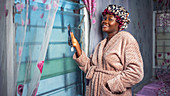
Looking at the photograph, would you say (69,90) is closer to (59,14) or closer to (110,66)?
(110,66)

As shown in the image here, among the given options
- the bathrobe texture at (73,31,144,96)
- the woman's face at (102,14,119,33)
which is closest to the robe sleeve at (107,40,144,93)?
the bathrobe texture at (73,31,144,96)

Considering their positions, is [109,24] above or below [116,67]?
above

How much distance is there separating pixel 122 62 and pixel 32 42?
26.6 inches

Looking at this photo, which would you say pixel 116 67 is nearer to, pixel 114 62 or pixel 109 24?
pixel 114 62

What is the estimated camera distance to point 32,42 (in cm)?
99

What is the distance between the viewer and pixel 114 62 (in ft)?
4.26

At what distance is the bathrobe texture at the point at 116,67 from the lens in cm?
124

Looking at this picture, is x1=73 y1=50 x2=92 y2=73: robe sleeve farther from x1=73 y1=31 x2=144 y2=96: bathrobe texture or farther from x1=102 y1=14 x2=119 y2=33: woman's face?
x1=102 y1=14 x2=119 y2=33: woman's face

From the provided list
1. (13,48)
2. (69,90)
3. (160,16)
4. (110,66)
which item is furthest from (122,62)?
(160,16)

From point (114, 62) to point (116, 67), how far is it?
4cm

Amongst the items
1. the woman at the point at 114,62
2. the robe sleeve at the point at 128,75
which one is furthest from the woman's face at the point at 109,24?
the robe sleeve at the point at 128,75

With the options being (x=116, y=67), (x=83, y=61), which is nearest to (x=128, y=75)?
(x=116, y=67)

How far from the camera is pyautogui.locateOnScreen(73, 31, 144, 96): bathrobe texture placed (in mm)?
1239

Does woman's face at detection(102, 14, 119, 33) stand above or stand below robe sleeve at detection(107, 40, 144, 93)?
above
